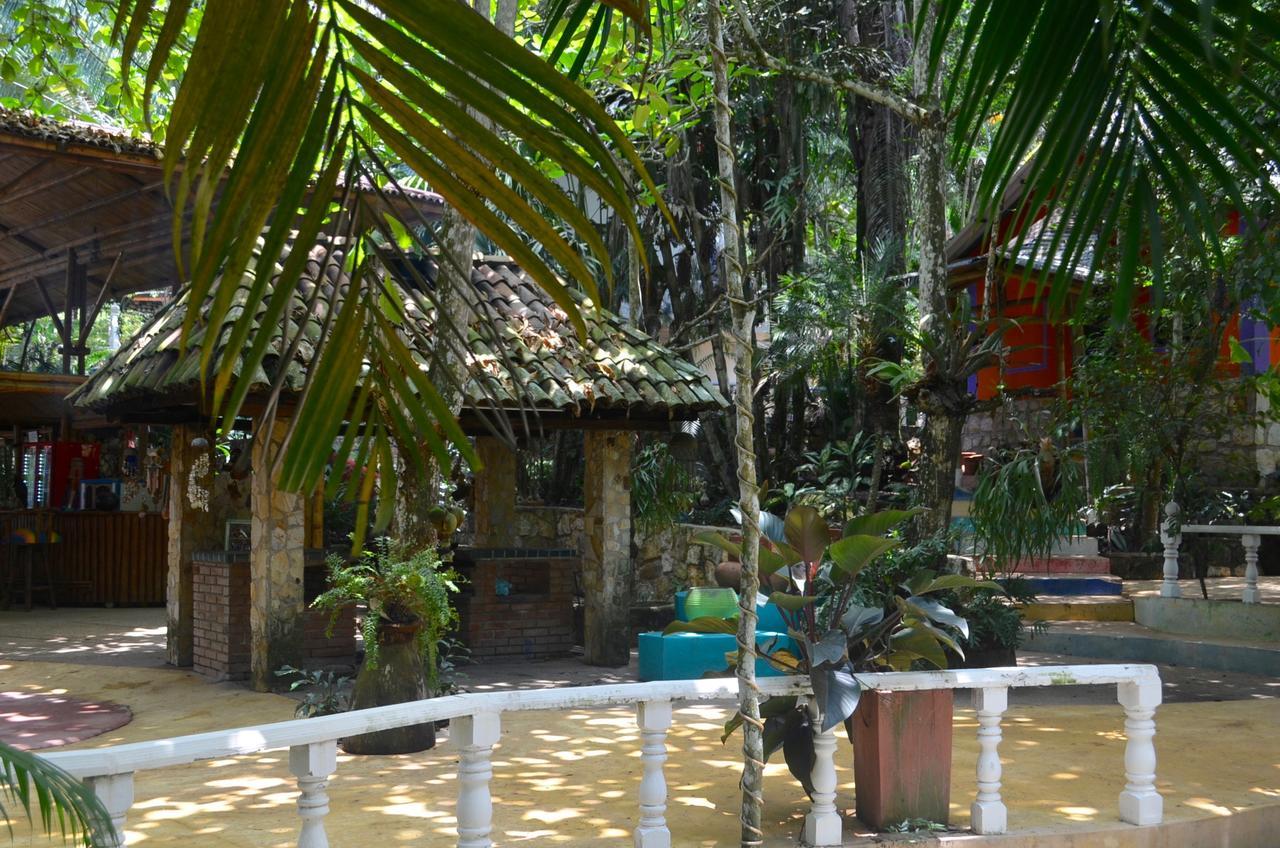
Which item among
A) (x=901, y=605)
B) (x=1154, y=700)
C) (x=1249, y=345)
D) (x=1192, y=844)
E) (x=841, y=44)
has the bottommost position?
(x=1192, y=844)

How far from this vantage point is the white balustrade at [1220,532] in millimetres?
11484

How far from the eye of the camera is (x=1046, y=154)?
1.66 metres

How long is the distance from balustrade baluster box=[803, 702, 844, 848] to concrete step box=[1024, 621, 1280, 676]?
20.2 feet

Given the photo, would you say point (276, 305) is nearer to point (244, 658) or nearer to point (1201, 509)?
point (244, 658)

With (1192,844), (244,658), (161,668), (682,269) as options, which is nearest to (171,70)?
→ (244,658)

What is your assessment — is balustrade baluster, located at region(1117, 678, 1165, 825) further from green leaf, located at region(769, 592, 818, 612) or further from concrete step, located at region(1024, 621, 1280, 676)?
concrete step, located at region(1024, 621, 1280, 676)

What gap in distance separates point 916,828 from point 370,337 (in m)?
4.60

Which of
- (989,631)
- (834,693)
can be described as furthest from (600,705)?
(989,631)

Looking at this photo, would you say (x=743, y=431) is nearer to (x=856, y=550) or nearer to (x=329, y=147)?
(x=856, y=550)

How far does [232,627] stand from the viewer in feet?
32.5

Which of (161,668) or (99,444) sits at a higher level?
(99,444)

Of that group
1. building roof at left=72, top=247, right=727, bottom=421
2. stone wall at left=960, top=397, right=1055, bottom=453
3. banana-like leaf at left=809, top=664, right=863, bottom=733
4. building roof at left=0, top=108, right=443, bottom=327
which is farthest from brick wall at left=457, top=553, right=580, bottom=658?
stone wall at left=960, top=397, right=1055, bottom=453

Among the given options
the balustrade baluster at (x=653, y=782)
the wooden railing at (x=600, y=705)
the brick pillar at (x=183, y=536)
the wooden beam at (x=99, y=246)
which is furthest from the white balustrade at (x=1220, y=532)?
the wooden beam at (x=99, y=246)

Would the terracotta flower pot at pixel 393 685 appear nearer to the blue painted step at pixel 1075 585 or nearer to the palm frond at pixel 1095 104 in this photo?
the palm frond at pixel 1095 104
